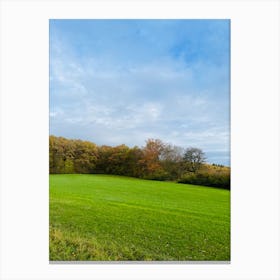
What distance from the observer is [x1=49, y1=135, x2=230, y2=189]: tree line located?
139 inches

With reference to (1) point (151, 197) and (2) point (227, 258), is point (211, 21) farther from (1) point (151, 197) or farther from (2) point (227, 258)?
(2) point (227, 258)

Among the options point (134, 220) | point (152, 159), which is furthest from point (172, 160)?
point (134, 220)

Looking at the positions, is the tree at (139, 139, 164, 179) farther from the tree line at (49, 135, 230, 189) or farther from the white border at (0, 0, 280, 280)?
the white border at (0, 0, 280, 280)

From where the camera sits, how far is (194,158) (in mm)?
3541

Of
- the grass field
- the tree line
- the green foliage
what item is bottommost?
→ the grass field

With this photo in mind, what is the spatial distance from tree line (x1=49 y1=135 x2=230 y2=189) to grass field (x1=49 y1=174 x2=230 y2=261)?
9 cm

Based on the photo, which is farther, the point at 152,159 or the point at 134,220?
the point at 152,159

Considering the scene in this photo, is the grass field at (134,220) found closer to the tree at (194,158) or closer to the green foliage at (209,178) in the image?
the green foliage at (209,178)

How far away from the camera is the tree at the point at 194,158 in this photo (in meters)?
3.53

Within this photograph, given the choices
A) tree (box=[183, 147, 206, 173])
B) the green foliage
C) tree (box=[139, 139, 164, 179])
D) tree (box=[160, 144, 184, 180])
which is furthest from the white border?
tree (box=[139, 139, 164, 179])

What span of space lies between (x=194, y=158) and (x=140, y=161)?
0.66m
